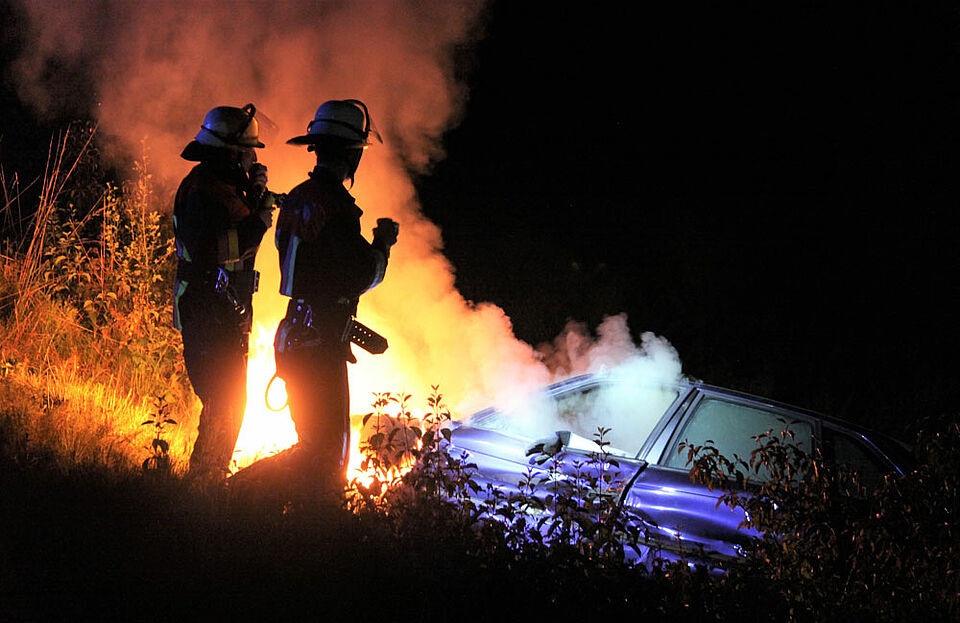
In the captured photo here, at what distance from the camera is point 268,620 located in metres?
2.68

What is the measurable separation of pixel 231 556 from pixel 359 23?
20.7 feet

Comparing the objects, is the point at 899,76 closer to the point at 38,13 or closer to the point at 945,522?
the point at 945,522

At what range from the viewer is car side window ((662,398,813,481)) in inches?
167

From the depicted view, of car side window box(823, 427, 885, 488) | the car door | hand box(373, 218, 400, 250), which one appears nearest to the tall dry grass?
hand box(373, 218, 400, 250)

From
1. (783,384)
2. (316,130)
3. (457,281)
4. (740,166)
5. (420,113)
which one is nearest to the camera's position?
(316,130)

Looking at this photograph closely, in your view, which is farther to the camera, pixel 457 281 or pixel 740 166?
pixel 740 166

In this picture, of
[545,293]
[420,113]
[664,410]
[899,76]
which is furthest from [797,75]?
[664,410]

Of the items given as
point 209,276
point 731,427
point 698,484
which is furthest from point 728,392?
point 209,276

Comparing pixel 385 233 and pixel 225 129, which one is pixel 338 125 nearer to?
pixel 385 233

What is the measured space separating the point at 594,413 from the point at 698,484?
1145 mm

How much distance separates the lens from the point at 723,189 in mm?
12125

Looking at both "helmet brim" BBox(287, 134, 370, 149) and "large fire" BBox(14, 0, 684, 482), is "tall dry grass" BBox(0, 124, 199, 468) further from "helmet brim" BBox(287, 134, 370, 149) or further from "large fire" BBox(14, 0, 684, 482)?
"helmet brim" BBox(287, 134, 370, 149)

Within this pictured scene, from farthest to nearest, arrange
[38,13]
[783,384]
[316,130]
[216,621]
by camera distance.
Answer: [38,13], [783,384], [316,130], [216,621]

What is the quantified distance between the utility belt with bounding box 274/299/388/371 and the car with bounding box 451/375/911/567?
→ 0.95 m
